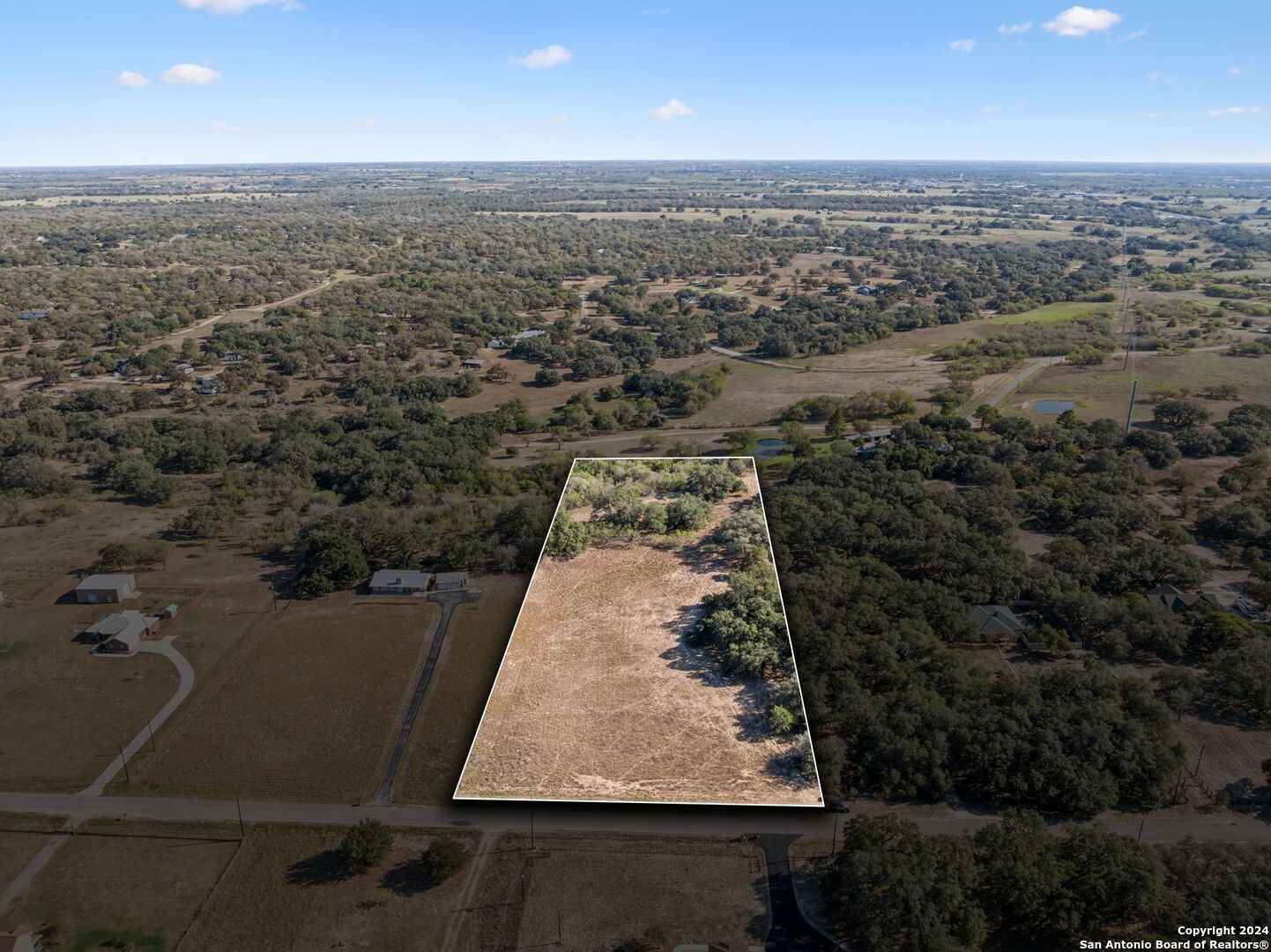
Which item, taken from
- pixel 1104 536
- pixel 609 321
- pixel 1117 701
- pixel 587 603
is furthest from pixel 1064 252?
pixel 587 603

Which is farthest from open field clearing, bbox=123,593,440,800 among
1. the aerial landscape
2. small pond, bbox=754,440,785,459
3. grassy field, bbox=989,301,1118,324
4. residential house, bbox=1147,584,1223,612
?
grassy field, bbox=989,301,1118,324

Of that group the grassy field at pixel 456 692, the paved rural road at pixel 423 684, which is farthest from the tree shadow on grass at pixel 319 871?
the grassy field at pixel 456 692

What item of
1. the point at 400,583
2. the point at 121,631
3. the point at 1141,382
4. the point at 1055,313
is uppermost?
the point at 1055,313

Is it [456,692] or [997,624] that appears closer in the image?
[456,692]

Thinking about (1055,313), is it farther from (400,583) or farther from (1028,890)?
(1028,890)

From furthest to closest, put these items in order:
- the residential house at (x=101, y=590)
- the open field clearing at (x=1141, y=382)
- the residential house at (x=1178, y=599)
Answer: the open field clearing at (x=1141, y=382) → the residential house at (x=101, y=590) → the residential house at (x=1178, y=599)

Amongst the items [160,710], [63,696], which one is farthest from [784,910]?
[63,696]

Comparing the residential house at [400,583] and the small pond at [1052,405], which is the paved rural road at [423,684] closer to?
the residential house at [400,583]
